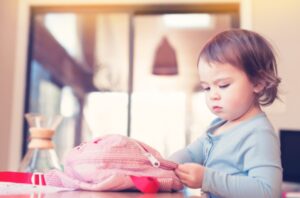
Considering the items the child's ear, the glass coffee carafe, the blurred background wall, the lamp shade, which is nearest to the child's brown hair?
the child's ear

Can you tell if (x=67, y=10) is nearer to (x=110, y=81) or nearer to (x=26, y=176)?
(x=110, y=81)

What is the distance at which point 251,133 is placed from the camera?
2.48 ft

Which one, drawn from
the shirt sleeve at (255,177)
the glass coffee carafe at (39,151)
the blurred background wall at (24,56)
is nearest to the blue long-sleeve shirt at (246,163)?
the shirt sleeve at (255,177)

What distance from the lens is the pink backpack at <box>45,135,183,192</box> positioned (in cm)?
66

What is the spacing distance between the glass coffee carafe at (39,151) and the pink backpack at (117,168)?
63 cm

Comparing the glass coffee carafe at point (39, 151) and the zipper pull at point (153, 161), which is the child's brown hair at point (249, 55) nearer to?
the zipper pull at point (153, 161)

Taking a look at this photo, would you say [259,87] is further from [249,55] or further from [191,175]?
[191,175]

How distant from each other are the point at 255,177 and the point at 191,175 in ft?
0.33

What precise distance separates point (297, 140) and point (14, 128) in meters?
1.82

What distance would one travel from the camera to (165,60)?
13.2 ft

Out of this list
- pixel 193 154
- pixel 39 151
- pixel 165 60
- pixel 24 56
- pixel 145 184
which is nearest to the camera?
pixel 145 184

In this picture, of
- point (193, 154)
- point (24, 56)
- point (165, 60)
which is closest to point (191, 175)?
point (193, 154)

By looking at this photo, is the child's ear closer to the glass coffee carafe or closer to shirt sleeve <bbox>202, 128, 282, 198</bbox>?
shirt sleeve <bbox>202, 128, 282, 198</bbox>

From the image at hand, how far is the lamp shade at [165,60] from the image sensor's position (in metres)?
3.90
